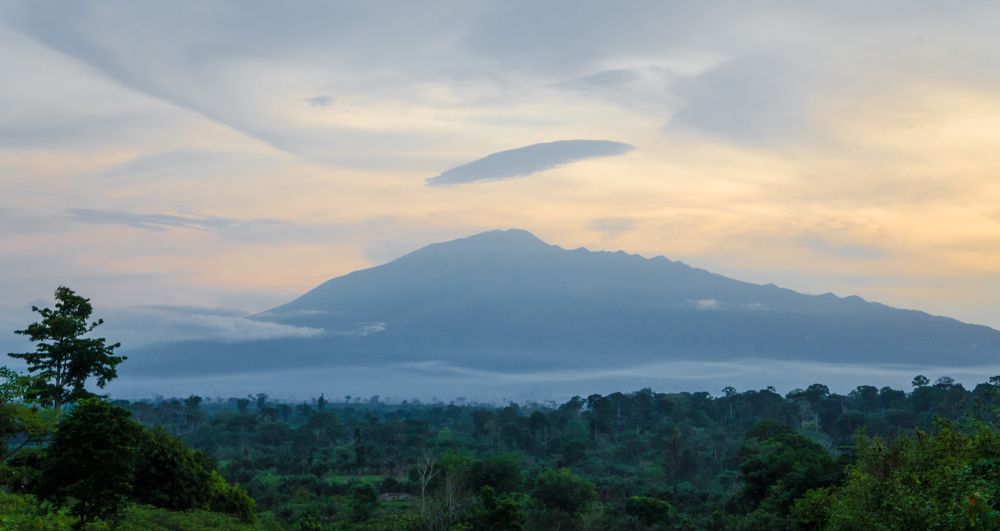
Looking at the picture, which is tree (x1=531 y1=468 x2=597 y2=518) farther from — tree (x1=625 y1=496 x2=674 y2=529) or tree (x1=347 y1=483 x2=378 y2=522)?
tree (x1=347 y1=483 x2=378 y2=522)

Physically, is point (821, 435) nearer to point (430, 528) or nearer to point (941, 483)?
point (430, 528)

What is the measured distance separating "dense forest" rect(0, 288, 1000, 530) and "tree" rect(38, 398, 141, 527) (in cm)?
4

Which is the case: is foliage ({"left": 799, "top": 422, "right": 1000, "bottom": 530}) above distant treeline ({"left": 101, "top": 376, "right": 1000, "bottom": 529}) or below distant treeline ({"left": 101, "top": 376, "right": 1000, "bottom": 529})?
above

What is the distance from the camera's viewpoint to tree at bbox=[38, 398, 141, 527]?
54.0ft

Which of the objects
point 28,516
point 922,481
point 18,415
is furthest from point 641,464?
point 28,516

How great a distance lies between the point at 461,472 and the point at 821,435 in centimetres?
3853

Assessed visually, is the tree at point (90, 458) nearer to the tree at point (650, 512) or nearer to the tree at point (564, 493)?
the tree at point (650, 512)

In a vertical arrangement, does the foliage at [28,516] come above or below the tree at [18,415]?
below

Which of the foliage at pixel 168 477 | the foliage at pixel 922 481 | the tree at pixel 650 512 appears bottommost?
the tree at pixel 650 512

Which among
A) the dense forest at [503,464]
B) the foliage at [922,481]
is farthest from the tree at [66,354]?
the foliage at [922,481]

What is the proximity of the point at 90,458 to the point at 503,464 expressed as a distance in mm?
32033

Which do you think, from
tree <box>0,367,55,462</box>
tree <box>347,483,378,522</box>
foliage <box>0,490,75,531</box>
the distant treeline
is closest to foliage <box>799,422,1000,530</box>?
the distant treeline

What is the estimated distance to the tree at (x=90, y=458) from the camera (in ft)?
54.0

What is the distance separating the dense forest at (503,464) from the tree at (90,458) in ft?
0.12
